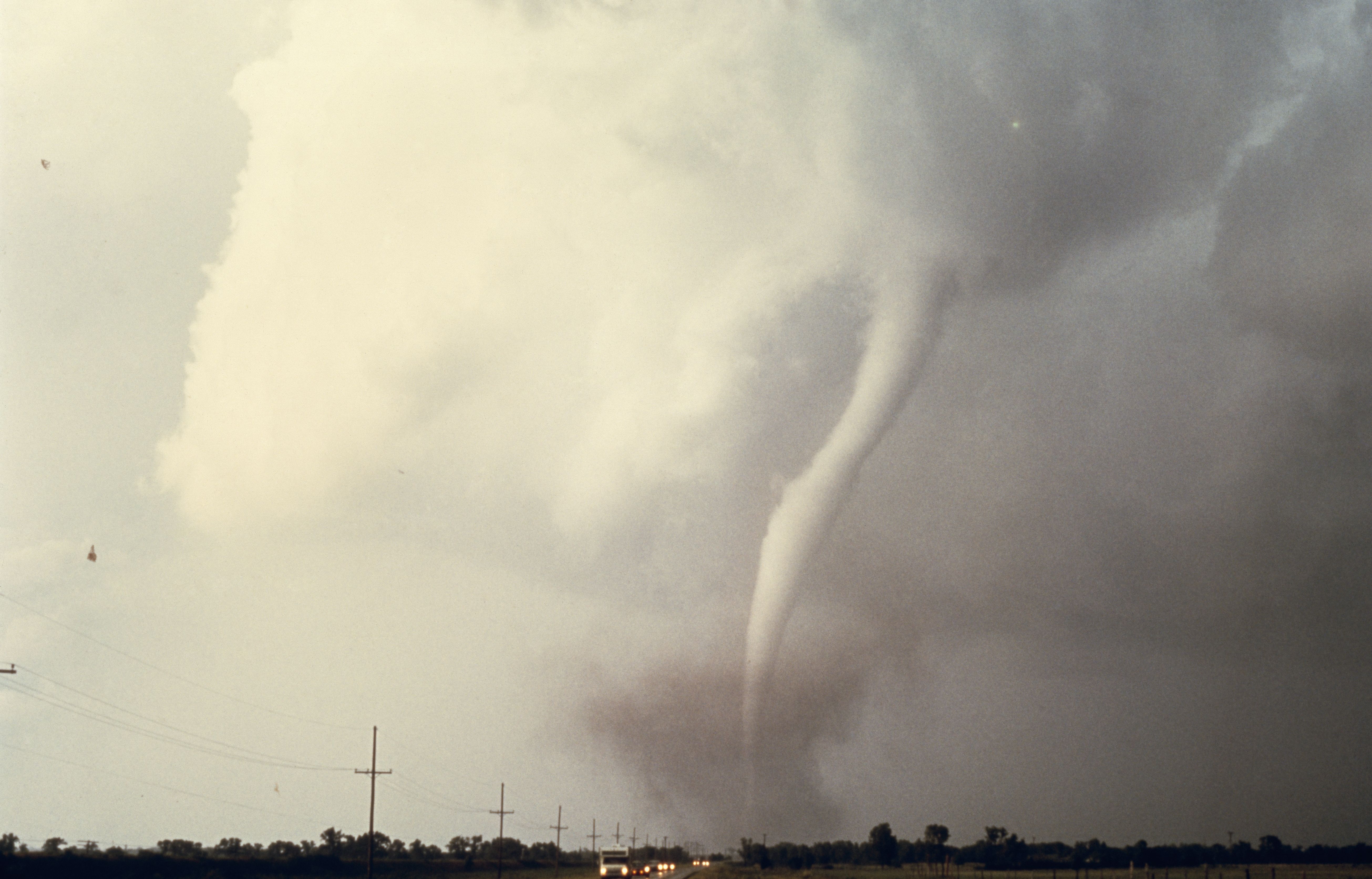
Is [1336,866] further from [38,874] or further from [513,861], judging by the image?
[38,874]

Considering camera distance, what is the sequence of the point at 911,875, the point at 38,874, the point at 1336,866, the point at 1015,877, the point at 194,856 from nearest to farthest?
the point at 38,874
the point at 194,856
the point at 1015,877
the point at 911,875
the point at 1336,866

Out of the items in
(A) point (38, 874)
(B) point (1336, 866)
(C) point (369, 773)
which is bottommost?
(B) point (1336, 866)

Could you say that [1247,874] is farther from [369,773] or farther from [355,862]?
[355,862]

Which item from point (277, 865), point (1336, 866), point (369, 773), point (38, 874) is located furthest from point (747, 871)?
point (1336, 866)

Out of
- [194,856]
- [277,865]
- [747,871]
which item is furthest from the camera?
[747,871]

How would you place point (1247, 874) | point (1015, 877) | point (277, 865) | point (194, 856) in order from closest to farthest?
point (1247, 874)
point (277, 865)
point (194, 856)
point (1015, 877)

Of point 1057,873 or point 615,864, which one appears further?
point 1057,873

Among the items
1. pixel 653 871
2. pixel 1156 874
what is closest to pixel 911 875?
pixel 1156 874

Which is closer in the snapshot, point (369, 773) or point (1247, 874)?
point (369, 773)

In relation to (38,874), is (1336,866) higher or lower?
lower
